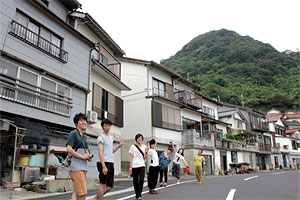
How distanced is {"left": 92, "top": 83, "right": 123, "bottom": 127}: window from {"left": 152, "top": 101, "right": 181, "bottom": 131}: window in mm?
3928

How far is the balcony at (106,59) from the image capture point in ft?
55.1

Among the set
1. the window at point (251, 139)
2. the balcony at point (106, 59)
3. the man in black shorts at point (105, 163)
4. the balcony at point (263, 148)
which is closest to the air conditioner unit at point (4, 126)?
the man in black shorts at point (105, 163)

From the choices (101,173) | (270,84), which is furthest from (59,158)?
(270,84)

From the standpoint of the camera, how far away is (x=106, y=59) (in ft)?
60.7

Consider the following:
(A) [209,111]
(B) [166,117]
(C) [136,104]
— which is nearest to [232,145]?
(A) [209,111]

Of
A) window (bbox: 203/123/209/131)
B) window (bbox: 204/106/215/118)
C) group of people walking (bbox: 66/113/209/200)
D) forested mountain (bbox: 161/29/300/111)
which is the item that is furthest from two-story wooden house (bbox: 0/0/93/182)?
forested mountain (bbox: 161/29/300/111)

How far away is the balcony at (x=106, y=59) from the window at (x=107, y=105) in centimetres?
163

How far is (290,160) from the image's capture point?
174 ft

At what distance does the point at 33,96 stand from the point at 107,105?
22.8 ft

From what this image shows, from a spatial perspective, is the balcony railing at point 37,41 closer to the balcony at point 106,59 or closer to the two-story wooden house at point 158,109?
the balcony at point 106,59

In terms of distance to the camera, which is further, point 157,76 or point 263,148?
point 263,148

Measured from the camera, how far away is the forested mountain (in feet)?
194

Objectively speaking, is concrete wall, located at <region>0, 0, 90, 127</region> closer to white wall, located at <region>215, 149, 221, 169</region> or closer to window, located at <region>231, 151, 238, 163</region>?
white wall, located at <region>215, 149, 221, 169</region>

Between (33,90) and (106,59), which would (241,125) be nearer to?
(106,59)
